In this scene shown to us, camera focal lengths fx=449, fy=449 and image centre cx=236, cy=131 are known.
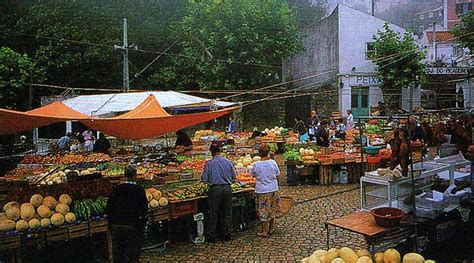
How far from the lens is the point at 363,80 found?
28.1 m

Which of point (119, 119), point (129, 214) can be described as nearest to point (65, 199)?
point (129, 214)

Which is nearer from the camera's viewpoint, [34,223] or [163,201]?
[34,223]

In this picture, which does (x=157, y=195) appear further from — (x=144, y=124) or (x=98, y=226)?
(x=144, y=124)

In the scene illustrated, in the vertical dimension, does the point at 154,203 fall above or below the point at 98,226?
above

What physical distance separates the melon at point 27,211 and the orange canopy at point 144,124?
1.88 meters

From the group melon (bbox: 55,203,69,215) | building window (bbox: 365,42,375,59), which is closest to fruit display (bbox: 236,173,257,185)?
melon (bbox: 55,203,69,215)

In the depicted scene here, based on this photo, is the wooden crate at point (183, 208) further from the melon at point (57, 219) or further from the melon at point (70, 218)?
the melon at point (57, 219)

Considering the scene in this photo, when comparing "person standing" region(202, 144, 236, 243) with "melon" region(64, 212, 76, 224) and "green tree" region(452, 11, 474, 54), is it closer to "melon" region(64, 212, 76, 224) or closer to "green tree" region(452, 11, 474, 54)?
"melon" region(64, 212, 76, 224)

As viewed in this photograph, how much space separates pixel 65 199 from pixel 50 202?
242 mm

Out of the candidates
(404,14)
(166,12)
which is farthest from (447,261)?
(404,14)

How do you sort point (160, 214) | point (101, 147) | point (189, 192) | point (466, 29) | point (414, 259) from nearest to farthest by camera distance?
1. point (414, 259)
2. point (160, 214)
3. point (189, 192)
4. point (101, 147)
5. point (466, 29)

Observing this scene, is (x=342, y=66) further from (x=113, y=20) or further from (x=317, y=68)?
(x=113, y=20)

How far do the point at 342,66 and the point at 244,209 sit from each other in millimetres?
20329

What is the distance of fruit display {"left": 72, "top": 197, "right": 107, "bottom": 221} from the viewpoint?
23.9ft
